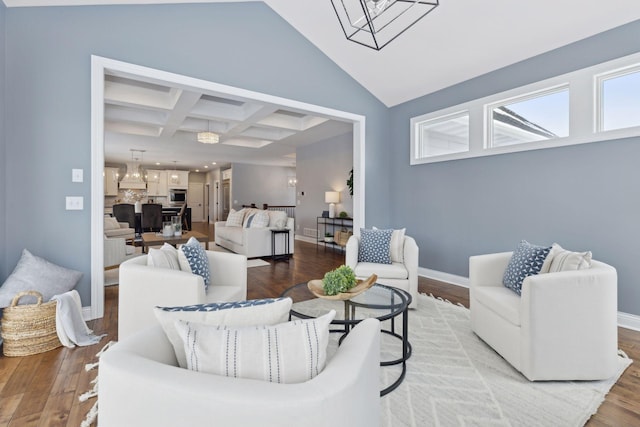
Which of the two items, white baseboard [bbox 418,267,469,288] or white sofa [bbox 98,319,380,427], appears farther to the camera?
white baseboard [bbox 418,267,469,288]

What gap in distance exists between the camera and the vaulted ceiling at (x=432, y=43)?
120 inches

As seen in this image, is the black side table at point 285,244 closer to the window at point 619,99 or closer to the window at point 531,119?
the window at point 531,119

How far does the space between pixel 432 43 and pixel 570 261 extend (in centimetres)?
301

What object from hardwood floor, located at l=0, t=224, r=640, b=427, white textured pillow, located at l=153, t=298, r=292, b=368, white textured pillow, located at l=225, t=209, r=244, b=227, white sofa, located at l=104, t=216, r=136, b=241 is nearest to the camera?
white textured pillow, located at l=153, t=298, r=292, b=368

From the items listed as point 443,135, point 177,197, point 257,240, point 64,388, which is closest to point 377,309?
point 64,388

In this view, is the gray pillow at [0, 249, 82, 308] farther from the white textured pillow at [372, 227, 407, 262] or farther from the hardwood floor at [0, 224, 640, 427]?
the white textured pillow at [372, 227, 407, 262]

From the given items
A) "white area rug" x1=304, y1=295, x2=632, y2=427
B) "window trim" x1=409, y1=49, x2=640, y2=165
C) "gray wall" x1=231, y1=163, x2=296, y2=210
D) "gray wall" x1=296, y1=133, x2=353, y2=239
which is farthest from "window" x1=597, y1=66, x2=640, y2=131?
"gray wall" x1=231, y1=163, x2=296, y2=210

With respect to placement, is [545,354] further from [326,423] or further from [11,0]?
[11,0]

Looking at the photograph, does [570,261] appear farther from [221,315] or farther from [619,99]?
[221,315]

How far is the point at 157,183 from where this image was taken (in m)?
13.1

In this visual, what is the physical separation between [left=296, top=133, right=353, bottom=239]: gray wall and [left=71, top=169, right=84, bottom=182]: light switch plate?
5.06 metres

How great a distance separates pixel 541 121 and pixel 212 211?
1332 centimetres

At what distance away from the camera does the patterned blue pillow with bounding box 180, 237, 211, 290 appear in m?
2.46

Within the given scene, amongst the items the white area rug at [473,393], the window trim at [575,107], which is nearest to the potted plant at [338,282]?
the white area rug at [473,393]
